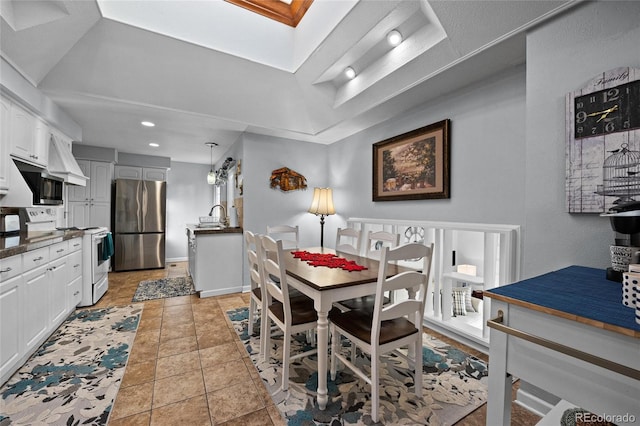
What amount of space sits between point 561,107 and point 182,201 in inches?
272

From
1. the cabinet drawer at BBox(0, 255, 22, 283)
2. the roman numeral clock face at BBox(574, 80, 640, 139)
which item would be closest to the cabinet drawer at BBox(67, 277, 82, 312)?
the cabinet drawer at BBox(0, 255, 22, 283)

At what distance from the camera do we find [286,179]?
4.09 m

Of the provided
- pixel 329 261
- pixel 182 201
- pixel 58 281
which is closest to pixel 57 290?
pixel 58 281

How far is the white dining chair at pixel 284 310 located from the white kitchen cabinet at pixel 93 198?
15.7 feet

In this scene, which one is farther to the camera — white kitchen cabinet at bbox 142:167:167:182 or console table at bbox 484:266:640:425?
white kitchen cabinet at bbox 142:167:167:182

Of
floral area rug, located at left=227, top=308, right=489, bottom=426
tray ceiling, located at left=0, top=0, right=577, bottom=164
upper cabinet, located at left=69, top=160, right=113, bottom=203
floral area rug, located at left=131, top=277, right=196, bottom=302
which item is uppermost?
tray ceiling, located at left=0, top=0, right=577, bottom=164

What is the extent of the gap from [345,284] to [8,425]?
207 cm

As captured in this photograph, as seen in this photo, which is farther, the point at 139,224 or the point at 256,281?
the point at 139,224

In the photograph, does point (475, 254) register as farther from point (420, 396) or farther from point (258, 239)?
point (258, 239)

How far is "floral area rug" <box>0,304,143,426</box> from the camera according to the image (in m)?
1.54

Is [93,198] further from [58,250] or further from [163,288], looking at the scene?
[58,250]

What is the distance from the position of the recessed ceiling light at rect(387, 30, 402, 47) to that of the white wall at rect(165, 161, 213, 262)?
18.8 ft

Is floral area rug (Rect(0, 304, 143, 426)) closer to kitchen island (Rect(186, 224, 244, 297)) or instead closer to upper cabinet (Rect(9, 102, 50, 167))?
kitchen island (Rect(186, 224, 244, 297))

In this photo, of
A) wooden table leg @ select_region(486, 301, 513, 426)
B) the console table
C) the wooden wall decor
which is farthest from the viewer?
the wooden wall decor
